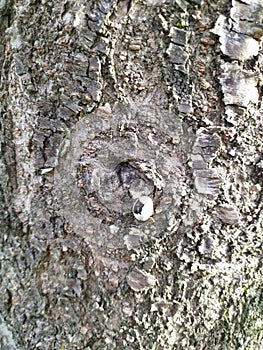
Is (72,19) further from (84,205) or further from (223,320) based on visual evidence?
(223,320)

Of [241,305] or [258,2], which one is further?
[241,305]

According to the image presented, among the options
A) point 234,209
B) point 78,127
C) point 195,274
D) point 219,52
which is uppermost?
point 219,52

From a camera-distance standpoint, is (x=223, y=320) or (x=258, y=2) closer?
(x=258, y=2)

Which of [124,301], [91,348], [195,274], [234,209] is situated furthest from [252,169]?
[91,348]

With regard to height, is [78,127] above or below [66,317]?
above

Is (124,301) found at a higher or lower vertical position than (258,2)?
lower

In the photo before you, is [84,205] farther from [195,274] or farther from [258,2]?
[258,2]
